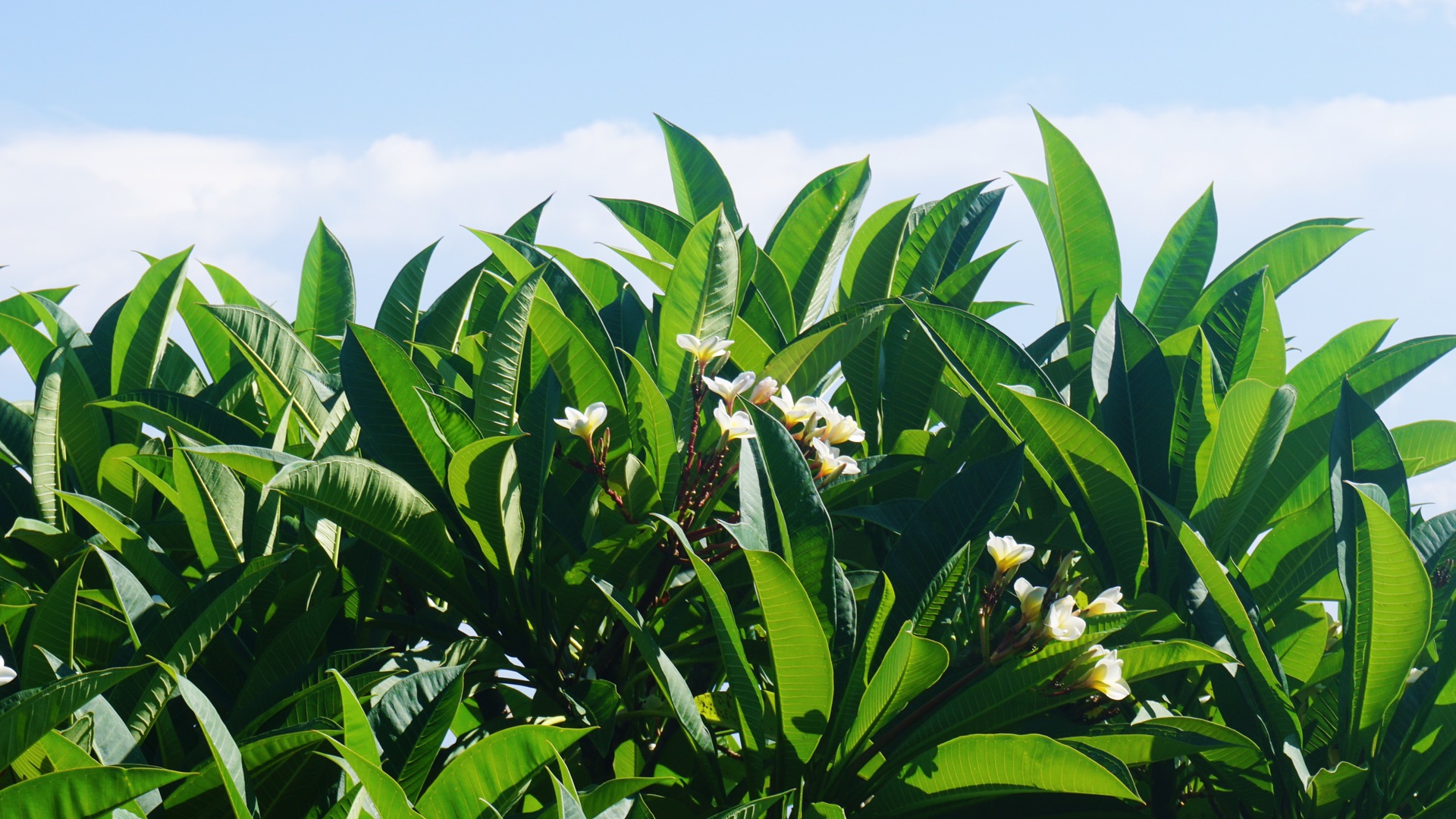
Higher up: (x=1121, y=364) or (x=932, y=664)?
(x=1121, y=364)

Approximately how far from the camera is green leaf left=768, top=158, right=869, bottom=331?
2.32 meters

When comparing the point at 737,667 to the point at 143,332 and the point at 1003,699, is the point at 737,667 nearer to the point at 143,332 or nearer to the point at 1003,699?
the point at 1003,699

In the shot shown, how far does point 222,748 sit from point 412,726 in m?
0.21

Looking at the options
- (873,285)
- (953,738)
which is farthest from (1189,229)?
(953,738)

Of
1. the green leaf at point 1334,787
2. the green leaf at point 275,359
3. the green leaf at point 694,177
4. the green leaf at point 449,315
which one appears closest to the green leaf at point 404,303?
the green leaf at point 449,315

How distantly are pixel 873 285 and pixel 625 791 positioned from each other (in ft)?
4.22

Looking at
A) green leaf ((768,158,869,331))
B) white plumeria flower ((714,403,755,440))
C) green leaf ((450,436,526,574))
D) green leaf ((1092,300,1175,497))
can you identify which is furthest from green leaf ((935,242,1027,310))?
green leaf ((450,436,526,574))

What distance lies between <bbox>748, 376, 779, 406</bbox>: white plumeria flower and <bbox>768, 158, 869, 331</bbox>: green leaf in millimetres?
563

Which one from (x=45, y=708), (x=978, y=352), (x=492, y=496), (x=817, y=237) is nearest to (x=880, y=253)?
(x=817, y=237)

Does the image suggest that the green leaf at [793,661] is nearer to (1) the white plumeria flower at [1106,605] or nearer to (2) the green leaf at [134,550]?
(1) the white plumeria flower at [1106,605]

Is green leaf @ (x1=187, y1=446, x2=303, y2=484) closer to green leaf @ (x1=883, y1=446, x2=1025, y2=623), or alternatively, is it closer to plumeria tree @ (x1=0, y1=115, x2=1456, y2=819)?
plumeria tree @ (x1=0, y1=115, x2=1456, y2=819)

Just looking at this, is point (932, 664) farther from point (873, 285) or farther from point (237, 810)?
point (873, 285)

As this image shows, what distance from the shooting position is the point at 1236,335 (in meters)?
2.06

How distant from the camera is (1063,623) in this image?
1475 mm
